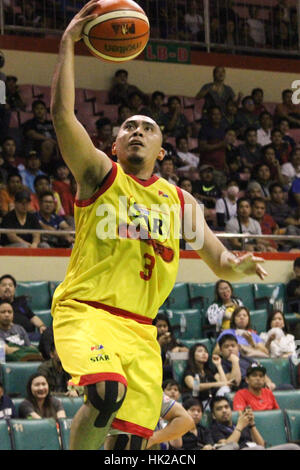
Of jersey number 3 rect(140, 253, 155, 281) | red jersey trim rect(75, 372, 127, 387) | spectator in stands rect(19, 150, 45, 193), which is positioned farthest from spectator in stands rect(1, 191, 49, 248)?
red jersey trim rect(75, 372, 127, 387)

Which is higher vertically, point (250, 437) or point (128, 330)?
point (128, 330)

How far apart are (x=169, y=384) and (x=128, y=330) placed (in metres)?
4.40

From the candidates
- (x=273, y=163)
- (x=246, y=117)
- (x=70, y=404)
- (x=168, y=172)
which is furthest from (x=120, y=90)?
(x=70, y=404)

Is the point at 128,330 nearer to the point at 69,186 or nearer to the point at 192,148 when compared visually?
the point at 69,186

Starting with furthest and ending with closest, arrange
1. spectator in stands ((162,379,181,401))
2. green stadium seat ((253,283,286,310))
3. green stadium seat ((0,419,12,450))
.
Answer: green stadium seat ((253,283,286,310)) < spectator in stands ((162,379,181,401)) < green stadium seat ((0,419,12,450))

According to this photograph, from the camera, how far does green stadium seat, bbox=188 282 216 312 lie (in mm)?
11609

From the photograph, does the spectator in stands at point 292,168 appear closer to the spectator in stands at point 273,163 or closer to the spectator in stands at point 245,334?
the spectator in stands at point 273,163

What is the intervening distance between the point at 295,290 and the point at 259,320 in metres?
0.92

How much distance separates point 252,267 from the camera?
480cm

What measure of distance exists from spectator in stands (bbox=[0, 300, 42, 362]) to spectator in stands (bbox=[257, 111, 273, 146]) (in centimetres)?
664

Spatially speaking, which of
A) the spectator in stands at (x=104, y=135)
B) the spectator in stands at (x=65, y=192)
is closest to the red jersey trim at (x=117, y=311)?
the spectator in stands at (x=65, y=192)

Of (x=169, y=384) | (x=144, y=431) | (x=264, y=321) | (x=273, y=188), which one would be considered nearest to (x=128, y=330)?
(x=144, y=431)

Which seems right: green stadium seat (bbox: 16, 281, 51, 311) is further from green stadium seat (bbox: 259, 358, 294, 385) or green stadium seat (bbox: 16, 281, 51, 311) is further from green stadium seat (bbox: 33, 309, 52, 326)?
green stadium seat (bbox: 259, 358, 294, 385)

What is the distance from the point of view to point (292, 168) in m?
14.3
